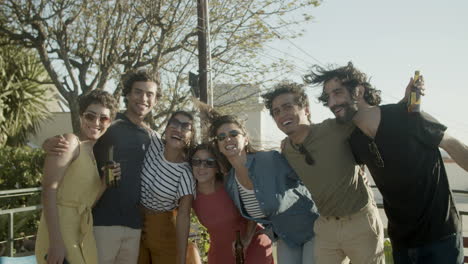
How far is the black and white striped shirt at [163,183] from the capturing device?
389cm

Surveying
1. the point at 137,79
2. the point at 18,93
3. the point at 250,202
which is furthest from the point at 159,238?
the point at 18,93

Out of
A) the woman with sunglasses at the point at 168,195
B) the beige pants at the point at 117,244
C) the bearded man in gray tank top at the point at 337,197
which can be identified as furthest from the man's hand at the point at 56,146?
the bearded man in gray tank top at the point at 337,197

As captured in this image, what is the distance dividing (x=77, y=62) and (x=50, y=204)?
31.7 feet

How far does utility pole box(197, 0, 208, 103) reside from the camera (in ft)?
32.0

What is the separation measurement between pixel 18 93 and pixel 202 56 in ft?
25.0

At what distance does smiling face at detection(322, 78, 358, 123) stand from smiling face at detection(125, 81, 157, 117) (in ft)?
4.96

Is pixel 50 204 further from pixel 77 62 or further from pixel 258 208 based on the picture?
pixel 77 62

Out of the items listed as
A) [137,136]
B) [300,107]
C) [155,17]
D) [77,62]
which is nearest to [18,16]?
[77,62]

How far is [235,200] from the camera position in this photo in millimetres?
3951

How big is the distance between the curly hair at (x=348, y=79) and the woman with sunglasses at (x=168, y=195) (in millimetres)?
1119

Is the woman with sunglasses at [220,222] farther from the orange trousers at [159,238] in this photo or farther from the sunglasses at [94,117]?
the sunglasses at [94,117]

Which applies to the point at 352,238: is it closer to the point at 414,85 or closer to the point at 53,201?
the point at 414,85

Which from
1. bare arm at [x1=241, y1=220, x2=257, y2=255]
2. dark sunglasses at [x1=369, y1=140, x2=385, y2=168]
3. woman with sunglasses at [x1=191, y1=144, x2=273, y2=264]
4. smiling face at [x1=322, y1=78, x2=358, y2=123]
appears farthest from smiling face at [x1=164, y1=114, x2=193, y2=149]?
dark sunglasses at [x1=369, y1=140, x2=385, y2=168]

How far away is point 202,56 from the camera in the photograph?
998 centimetres
